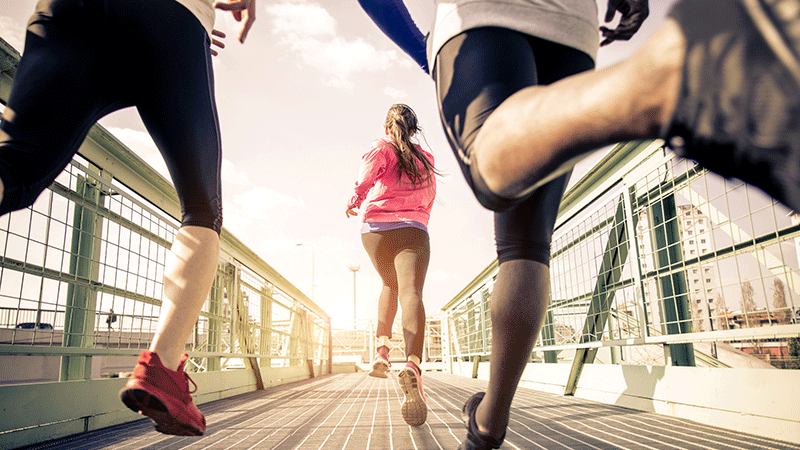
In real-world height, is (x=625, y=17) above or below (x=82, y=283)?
above

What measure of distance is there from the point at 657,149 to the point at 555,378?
6.29ft

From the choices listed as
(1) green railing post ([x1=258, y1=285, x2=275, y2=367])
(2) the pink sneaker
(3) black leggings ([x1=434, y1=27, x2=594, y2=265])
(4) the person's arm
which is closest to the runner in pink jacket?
(4) the person's arm

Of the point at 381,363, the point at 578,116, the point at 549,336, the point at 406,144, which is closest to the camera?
→ the point at 578,116

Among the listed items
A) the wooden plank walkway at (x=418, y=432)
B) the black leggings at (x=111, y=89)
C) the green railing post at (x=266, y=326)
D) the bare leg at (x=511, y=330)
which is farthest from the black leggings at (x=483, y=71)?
the green railing post at (x=266, y=326)

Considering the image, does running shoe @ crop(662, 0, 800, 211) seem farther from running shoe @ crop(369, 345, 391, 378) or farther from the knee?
running shoe @ crop(369, 345, 391, 378)

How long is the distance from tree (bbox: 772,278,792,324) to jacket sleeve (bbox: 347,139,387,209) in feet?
6.11

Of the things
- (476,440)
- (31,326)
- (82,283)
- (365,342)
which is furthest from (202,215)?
(365,342)

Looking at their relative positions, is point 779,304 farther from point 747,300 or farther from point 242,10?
point 242,10

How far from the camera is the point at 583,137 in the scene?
0.50 m

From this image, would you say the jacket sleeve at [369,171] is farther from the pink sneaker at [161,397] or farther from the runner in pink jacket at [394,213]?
the pink sneaker at [161,397]

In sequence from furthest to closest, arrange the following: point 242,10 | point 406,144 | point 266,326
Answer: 1. point 266,326
2. point 406,144
3. point 242,10

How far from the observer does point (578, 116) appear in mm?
492

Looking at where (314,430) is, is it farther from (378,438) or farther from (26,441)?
(26,441)

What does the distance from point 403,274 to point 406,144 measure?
807mm
